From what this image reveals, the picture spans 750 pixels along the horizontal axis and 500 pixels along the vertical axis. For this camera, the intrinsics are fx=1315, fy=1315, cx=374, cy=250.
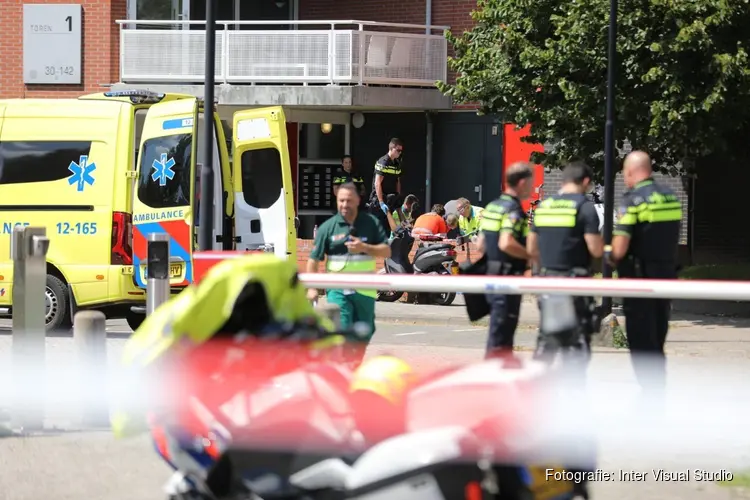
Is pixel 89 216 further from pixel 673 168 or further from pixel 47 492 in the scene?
pixel 673 168

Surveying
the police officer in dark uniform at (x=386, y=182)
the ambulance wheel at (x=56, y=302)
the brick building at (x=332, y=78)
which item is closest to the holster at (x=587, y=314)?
the ambulance wheel at (x=56, y=302)

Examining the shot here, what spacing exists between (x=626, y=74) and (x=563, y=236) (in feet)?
27.8

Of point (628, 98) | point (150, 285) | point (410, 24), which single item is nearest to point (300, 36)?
point (410, 24)

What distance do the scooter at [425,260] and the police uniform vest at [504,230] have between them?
853 cm

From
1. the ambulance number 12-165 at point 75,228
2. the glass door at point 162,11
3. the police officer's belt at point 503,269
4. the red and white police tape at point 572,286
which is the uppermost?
the glass door at point 162,11

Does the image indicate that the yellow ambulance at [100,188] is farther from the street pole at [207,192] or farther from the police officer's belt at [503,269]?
the police officer's belt at [503,269]

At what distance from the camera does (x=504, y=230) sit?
29.7 ft

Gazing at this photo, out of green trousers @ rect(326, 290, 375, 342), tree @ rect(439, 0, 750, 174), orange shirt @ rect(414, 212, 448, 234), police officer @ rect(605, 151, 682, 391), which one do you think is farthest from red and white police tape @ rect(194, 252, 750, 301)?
orange shirt @ rect(414, 212, 448, 234)

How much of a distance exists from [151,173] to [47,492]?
7190 mm

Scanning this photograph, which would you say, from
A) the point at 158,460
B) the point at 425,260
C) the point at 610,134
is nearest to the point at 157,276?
the point at 158,460

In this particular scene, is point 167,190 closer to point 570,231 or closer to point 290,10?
point 570,231

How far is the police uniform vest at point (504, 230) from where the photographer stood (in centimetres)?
912

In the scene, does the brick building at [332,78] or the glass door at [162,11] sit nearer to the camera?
the brick building at [332,78]

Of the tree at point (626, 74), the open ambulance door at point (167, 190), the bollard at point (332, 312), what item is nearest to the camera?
the bollard at point (332, 312)
